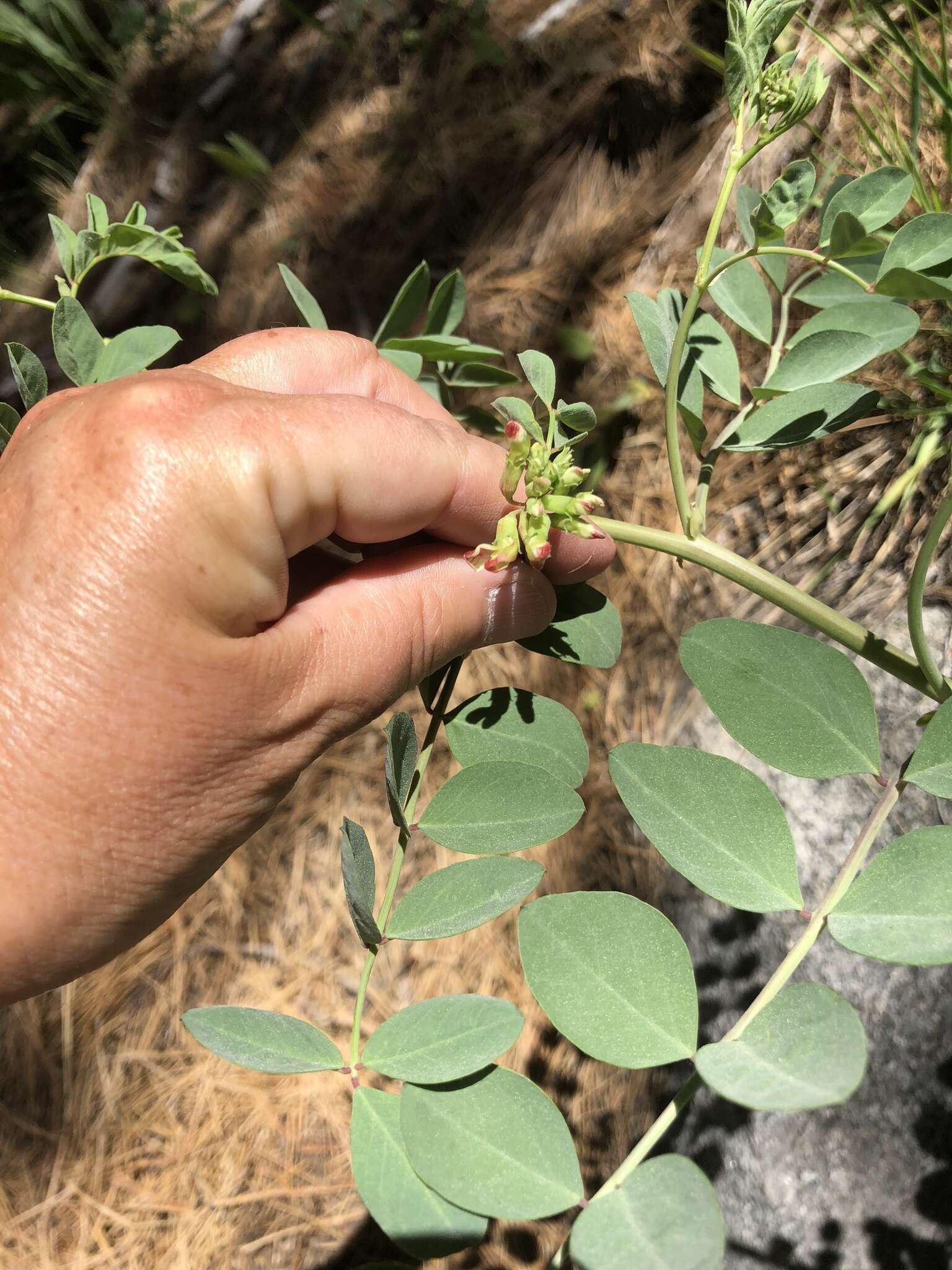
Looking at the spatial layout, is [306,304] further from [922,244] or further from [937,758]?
[937,758]

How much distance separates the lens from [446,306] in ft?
3.81

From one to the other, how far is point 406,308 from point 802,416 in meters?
0.55

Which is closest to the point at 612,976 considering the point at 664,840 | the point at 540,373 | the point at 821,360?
the point at 664,840

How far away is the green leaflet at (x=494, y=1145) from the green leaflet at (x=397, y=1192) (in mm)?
Answer: 22

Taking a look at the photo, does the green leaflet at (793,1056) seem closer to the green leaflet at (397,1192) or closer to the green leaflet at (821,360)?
the green leaflet at (397,1192)

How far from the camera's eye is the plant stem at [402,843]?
74 centimetres

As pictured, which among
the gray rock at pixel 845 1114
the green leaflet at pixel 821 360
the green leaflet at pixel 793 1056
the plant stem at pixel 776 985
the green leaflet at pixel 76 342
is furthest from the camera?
the gray rock at pixel 845 1114

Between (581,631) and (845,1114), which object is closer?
(581,631)

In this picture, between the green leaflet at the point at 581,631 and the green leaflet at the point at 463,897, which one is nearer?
the green leaflet at the point at 463,897

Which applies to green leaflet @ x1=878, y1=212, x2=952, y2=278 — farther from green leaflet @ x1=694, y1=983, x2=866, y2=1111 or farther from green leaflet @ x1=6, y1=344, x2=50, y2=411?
green leaflet @ x1=6, y1=344, x2=50, y2=411

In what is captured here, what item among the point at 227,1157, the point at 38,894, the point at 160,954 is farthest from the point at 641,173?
the point at 227,1157

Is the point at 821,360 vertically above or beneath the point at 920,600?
above

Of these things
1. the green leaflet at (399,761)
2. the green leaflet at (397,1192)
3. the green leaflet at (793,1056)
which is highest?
the green leaflet at (399,761)

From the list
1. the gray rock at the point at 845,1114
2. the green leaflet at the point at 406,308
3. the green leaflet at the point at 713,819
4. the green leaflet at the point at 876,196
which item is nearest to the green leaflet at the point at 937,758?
the green leaflet at the point at 713,819
